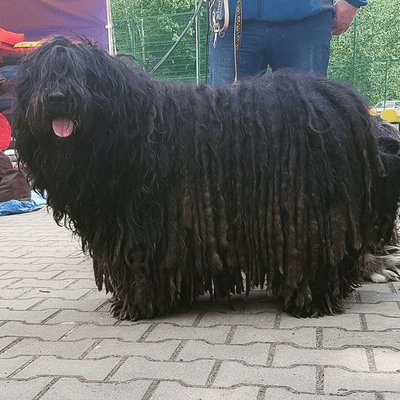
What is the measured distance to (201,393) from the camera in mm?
2441

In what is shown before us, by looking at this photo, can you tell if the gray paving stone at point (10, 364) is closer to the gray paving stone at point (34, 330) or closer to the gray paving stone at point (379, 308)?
the gray paving stone at point (34, 330)

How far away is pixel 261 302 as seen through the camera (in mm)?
3707

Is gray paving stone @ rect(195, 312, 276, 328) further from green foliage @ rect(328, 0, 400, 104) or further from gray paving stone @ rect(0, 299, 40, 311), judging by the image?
green foliage @ rect(328, 0, 400, 104)

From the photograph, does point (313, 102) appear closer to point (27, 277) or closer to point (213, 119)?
point (213, 119)

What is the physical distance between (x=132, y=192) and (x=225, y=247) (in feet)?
1.84

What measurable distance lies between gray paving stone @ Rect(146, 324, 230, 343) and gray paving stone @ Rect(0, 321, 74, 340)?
492 mm

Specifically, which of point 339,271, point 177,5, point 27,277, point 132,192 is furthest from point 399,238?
point 177,5

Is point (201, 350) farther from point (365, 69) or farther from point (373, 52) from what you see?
point (373, 52)

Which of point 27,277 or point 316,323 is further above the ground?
point 316,323

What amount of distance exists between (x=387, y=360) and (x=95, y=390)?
47.9 inches

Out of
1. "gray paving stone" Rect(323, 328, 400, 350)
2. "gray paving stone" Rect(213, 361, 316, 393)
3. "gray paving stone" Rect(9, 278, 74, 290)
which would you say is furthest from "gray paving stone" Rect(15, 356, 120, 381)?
"gray paving stone" Rect(9, 278, 74, 290)

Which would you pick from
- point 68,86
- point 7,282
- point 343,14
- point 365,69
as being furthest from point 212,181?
point 365,69

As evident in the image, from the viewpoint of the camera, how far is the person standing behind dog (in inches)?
163

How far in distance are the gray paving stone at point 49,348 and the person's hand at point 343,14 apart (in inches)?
110
